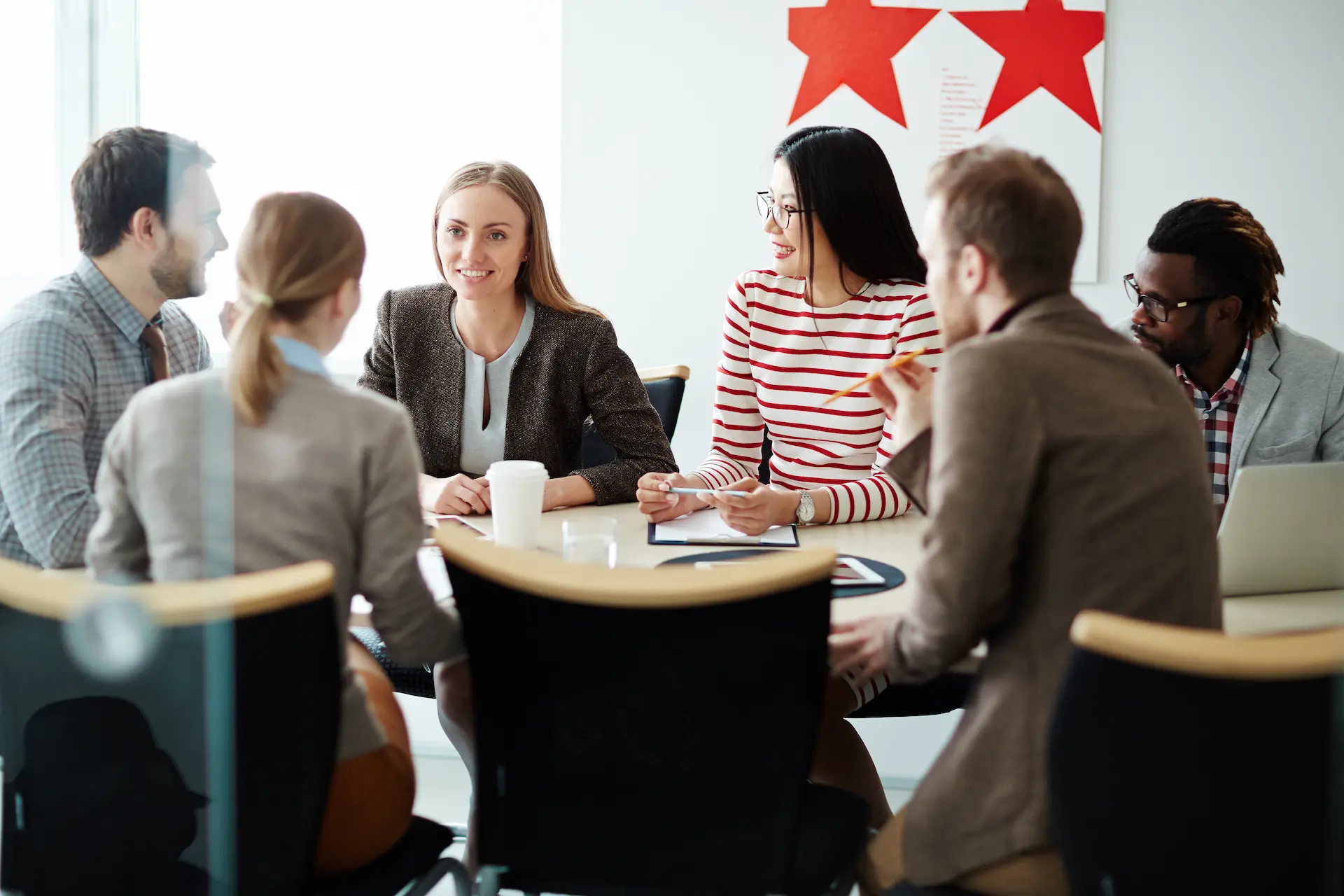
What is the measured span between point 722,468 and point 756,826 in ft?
3.62

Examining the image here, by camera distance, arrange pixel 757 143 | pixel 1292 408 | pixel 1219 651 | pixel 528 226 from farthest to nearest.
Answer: pixel 757 143, pixel 528 226, pixel 1292 408, pixel 1219 651

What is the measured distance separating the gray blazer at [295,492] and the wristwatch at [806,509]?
0.73 metres

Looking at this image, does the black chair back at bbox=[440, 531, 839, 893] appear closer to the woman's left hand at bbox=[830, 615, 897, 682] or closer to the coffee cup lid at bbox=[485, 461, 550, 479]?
the woman's left hand at bbox=[830, 615, 897, 682]

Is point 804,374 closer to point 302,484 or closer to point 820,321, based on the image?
point 820,321

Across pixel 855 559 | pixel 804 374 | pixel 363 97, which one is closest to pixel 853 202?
pixel 804 374

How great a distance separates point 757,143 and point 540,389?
Result: 5.33 feet

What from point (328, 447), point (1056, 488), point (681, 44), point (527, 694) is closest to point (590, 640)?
point (527, 694)

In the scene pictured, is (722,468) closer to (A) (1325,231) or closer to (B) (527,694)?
(B) (527,694)

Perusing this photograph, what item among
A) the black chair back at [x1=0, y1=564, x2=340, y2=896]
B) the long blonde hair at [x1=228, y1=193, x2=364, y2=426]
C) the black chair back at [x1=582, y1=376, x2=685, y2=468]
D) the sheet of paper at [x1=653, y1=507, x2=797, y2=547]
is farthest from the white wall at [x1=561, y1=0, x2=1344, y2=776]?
the black chair back at [x1=0, y1=564, x2=340, y2=896]

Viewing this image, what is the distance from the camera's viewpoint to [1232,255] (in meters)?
1.98

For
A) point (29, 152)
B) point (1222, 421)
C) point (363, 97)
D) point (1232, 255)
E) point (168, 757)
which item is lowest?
point (168, 757)

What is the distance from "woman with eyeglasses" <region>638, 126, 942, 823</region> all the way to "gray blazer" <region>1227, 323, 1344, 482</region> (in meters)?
0.51

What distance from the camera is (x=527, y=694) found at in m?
1.11

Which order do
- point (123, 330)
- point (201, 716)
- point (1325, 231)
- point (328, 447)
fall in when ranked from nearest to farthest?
point (201, 716) < point (328, 447) < point (123, 330) < point (1325, 231)
